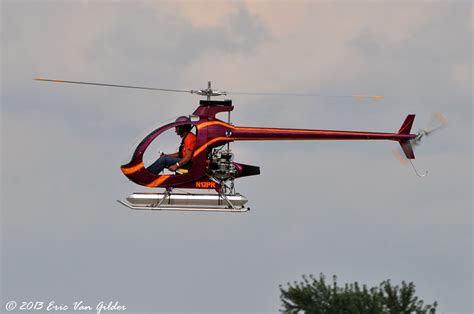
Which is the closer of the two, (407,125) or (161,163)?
(161,163)

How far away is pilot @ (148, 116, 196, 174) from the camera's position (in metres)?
42.6

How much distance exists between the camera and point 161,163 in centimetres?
4275

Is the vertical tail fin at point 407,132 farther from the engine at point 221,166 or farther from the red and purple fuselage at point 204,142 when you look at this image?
the engine at point 221,166

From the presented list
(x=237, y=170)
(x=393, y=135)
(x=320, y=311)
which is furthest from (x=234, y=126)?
(x=320, y=311)

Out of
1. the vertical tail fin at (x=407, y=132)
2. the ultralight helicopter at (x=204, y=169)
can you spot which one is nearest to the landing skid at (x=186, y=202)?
the ultralight helicopter at (x=204, y=169)

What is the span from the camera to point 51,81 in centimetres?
4100

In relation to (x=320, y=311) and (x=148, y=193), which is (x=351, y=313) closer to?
(x=320, y=311)

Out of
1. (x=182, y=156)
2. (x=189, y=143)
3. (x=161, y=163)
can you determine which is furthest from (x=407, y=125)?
(x=161, y=163)

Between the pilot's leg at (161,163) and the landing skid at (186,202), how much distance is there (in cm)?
68

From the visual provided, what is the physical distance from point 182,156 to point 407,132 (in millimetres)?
6906

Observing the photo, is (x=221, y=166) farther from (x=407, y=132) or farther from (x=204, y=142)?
(x=407, y=132)

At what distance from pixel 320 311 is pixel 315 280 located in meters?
1.53

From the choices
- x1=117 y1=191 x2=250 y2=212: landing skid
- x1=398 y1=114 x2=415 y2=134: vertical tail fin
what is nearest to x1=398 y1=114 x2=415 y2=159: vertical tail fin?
x1=398 y1=114 x2=415 y2=134: vertical tail fin

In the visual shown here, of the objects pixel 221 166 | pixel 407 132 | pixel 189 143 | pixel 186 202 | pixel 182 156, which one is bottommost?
pixel 186 202
